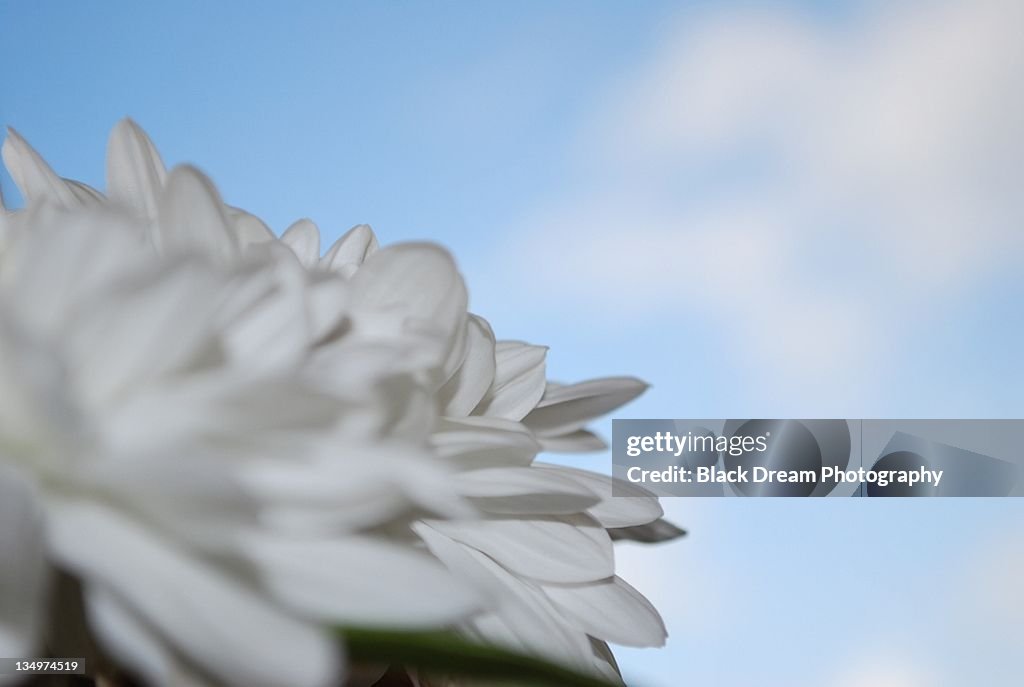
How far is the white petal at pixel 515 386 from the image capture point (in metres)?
0.17

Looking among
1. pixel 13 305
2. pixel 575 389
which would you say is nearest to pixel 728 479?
pixel 575 389

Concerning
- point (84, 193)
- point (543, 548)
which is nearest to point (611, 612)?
point (543, 548)

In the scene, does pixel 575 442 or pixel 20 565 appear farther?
pixel 575 442

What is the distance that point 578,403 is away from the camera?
0.56 feet

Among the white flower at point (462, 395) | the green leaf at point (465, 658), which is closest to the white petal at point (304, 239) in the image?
the white flower at point (462, 395)

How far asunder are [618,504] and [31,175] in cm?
12

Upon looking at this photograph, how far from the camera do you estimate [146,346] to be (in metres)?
0.09

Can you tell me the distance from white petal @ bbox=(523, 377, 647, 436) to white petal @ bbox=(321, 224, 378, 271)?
0.15ft

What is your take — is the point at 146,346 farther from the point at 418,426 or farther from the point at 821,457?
the point at 821,457

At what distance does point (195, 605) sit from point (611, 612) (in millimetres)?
90

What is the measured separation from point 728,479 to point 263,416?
0.67 feet

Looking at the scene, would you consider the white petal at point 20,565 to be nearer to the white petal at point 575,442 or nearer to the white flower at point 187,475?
the white flower at point 187,475

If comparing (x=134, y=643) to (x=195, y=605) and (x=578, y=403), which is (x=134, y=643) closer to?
(x=195, y=605)

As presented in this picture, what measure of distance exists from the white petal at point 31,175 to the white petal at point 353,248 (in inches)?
1.8
